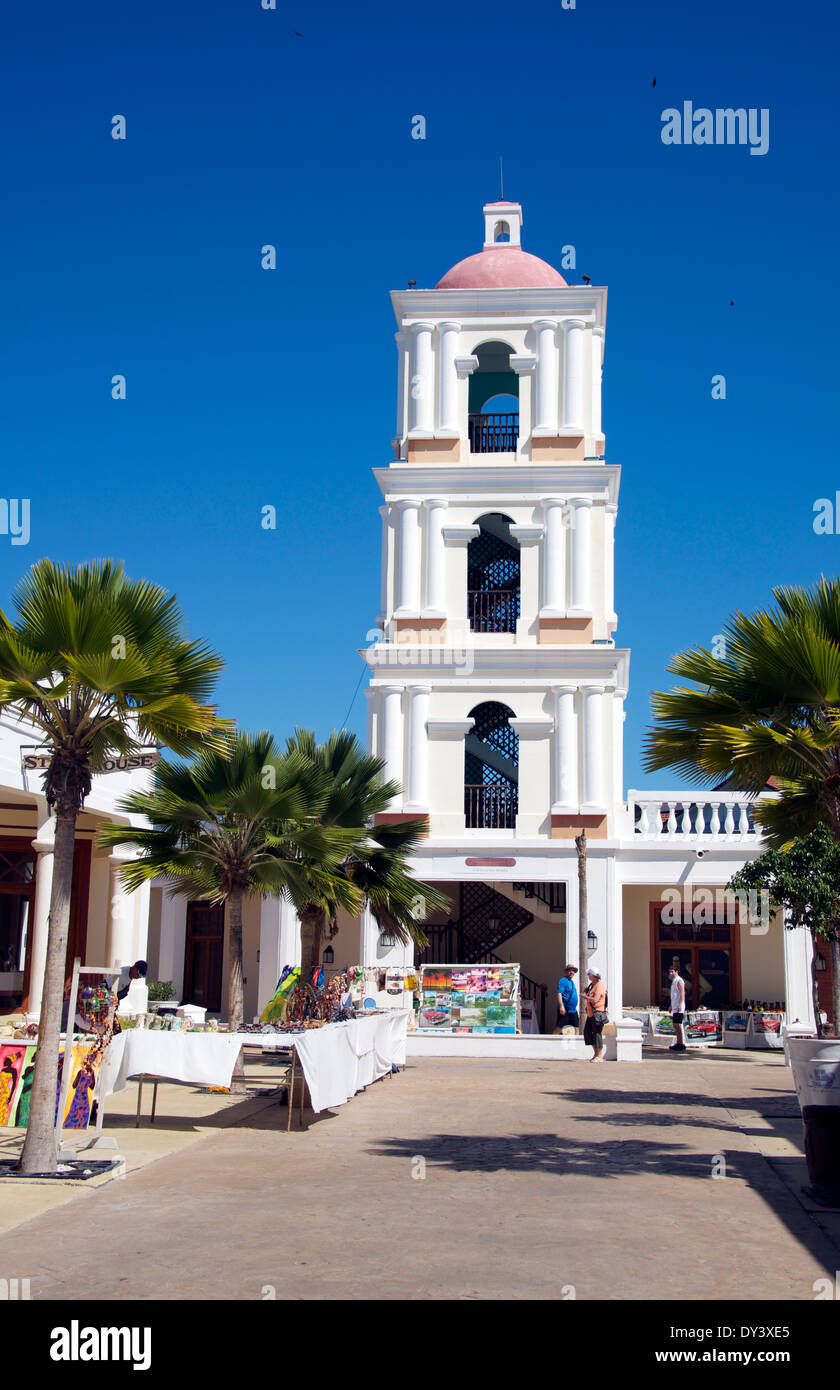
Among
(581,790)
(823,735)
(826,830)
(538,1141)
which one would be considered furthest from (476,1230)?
(581,790)

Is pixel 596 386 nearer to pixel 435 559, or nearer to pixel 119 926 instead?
pixel 435 559

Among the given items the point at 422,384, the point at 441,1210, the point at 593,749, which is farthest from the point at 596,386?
the point at 441,1210

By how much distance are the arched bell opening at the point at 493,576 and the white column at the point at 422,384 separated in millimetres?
2499

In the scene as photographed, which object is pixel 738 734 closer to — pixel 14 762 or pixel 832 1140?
pixel 832 1140

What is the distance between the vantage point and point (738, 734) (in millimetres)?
11961

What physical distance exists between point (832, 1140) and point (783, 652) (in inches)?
165

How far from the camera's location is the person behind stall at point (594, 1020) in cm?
2261

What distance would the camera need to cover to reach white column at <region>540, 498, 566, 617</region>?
29484 mm

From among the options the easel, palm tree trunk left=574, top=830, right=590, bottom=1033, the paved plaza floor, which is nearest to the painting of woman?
the easel

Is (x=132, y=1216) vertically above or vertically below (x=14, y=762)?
below

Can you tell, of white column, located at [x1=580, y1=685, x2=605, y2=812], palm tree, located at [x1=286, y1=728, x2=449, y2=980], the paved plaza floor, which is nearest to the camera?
the paved plaza floor

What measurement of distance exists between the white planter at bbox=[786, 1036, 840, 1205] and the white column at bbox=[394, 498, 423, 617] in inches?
762

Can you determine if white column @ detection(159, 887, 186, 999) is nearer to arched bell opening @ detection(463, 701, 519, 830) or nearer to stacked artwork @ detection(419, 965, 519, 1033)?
arched bell opening @ detection(463, 701, 519, 830)

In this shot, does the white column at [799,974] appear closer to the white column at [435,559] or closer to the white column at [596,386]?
the white column at [435,559]
